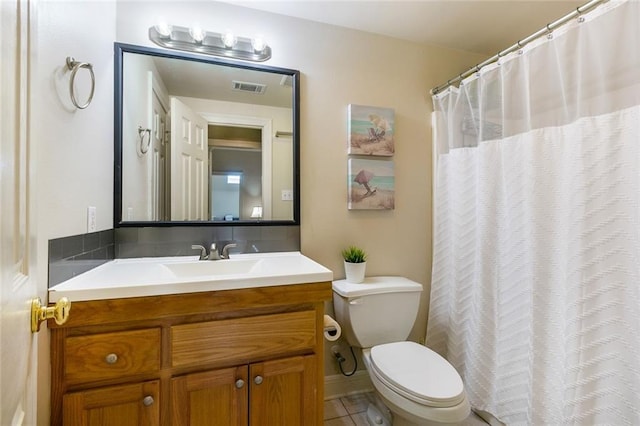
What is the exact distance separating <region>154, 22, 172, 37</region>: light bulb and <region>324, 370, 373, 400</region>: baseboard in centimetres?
211

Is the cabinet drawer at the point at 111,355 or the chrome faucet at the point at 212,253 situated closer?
the cabinet drawer at the point at 111,355

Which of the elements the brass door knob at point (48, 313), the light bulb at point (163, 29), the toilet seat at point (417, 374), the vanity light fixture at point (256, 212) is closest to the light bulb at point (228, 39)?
the light bulb at point (163, 29)

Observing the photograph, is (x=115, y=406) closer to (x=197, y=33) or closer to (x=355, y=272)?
(x=355, y=272)

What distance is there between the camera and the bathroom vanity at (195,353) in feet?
3.12

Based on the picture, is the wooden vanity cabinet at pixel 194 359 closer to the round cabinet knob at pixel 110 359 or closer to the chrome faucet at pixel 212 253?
the round cabinet knob at pixel 110 359

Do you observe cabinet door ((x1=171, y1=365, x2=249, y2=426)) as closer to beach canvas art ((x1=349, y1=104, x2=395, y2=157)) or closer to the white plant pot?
the white plant pot

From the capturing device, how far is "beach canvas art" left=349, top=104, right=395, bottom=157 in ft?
6.02

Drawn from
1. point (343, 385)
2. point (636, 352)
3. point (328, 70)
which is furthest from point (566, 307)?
point (328, 70)

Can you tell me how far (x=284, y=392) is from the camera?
118 centimetres

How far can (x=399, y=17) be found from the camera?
1.76 m

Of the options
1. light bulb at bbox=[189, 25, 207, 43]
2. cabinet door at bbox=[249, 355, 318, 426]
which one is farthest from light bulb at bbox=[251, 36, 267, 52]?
cabinet door at bbox=[249, 355, 318, 426]

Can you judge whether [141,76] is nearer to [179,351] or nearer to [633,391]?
[179,351]

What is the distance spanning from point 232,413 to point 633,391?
4.65ft

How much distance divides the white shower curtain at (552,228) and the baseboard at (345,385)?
55 centimetres
